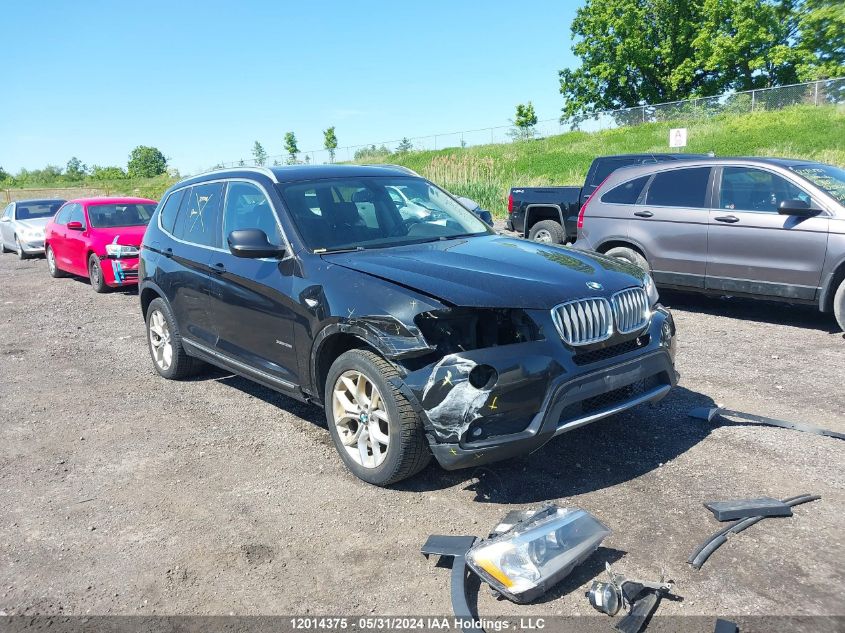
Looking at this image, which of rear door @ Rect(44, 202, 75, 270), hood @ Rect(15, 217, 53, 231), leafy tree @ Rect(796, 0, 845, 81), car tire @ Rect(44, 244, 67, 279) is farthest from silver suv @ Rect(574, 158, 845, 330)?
leafy tree @ Rect(796, 0, 845, 81)

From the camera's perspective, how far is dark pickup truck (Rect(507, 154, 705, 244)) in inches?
478

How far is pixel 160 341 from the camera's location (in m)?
6.61

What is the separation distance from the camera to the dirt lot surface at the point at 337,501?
123 inches

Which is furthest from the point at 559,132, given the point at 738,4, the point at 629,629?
the point at 629,629

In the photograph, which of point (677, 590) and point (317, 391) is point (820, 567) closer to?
point (677, 590)

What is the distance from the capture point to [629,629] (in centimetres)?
273

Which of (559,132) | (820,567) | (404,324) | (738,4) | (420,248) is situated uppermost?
(738,4)

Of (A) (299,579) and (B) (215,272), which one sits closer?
(A) (299,579)

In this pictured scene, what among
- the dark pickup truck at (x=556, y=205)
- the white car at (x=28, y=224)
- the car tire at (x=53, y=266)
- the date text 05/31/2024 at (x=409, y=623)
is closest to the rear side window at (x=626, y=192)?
the dark pickup truck at (x=556, y=205)

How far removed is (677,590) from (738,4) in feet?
169

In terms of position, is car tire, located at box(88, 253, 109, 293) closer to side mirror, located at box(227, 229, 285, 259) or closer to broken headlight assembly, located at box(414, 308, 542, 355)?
side mirror, located at box(227, 229, 285, 259)

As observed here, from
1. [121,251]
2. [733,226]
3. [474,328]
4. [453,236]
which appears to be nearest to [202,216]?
[453,236]

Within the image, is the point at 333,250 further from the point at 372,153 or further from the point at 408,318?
the point at 372,153

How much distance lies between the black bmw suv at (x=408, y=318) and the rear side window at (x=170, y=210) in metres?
0.68
